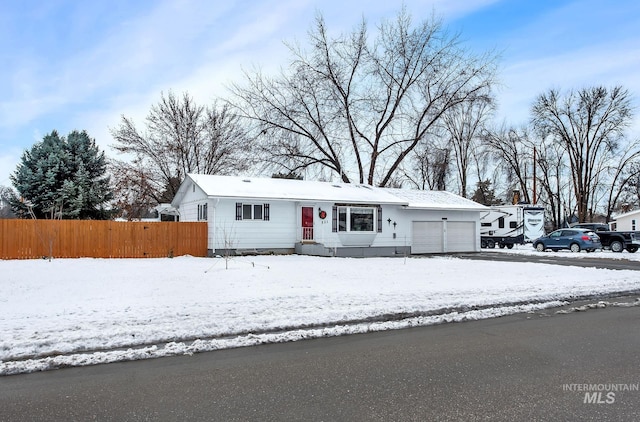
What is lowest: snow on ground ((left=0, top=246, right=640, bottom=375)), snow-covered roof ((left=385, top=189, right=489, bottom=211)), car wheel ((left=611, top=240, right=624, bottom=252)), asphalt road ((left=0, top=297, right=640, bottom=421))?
asphalt road ((left=0, top=297, right=640, bottom=421))

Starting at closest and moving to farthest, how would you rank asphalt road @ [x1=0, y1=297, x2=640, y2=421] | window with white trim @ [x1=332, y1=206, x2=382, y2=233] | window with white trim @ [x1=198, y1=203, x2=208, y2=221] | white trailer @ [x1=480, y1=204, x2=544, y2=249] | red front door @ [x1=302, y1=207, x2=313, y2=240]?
asphalt road @ [x1=0, y1=297, x2=640, y2=421] → window with white trim @ [x1=198, y1=203, x2=208, y2=221] → red front door @ [x1=302, y1=207, x2=313, y2=240] → window with white trim @ [x1=332, y1=206, x2=382, y2=233] → white trailer @ [x1=480, y1=204, x2=544, y2=249]

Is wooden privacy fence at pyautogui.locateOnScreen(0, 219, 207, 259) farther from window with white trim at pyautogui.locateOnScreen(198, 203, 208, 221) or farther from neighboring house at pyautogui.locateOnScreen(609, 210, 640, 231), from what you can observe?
neighboring house at pyautogui.locateOnScreen(609, 210, 640, 231)

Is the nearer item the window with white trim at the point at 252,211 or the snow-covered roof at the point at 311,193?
the window with white trim at the point at 252,211

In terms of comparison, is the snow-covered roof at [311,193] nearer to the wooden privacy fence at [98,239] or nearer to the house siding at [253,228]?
the house siding at [253,228]

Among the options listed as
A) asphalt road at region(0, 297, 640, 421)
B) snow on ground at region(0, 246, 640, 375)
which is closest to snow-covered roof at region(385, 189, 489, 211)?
snow on ground at region(0, 246, 640, 375)

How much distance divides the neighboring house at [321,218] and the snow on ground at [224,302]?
5.52 metres

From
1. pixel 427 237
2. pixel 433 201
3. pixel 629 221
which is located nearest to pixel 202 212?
pixel 427 237

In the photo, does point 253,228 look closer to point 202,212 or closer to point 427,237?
point 202,212

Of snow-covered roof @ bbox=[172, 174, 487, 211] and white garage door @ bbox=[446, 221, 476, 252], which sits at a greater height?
snow-covered roof @ bbox=[172, 174, 487, 211]

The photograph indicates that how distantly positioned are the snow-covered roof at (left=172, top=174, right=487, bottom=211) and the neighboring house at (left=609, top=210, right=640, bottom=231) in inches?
839

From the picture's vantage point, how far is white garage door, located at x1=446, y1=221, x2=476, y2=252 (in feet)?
88.0

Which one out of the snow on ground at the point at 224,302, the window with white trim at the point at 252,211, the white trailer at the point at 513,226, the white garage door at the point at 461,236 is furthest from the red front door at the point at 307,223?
the white trailer at the point at 513,226

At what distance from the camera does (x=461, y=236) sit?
27188mm

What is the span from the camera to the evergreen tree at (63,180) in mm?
26531
